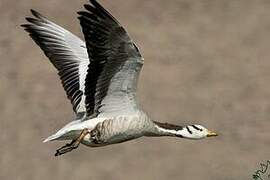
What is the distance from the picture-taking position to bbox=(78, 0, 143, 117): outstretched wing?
779 centimetres

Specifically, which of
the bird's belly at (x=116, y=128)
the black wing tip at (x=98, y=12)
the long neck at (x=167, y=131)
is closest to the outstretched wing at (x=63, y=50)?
the long neck at (x=167, y=131)

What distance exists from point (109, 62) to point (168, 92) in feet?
19.5

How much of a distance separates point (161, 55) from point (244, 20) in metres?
1.52

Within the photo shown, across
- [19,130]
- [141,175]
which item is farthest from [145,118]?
[19,130]

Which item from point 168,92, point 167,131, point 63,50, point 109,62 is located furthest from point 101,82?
point 168,92

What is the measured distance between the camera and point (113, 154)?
12.6 metres

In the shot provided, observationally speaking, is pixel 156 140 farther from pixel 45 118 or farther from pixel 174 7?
pixel 174 7

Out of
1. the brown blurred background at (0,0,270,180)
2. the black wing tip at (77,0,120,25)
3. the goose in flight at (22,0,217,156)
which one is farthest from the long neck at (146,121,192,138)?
the brown blurred background at (0,0,270,180)

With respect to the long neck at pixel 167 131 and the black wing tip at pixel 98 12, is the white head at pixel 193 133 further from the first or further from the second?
the black wing tip at pixel 98 12

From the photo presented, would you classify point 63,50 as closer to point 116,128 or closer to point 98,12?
point 116,128

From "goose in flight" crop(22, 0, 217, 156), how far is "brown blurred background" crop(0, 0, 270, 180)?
2.71 m

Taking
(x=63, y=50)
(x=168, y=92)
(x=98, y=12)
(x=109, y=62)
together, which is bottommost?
(x=168, y=92)

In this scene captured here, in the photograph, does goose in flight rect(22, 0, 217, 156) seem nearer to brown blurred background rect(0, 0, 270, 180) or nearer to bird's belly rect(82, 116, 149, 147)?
bird's belly rect(82, 116, 149, 147)

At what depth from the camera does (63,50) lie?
9812 mm
